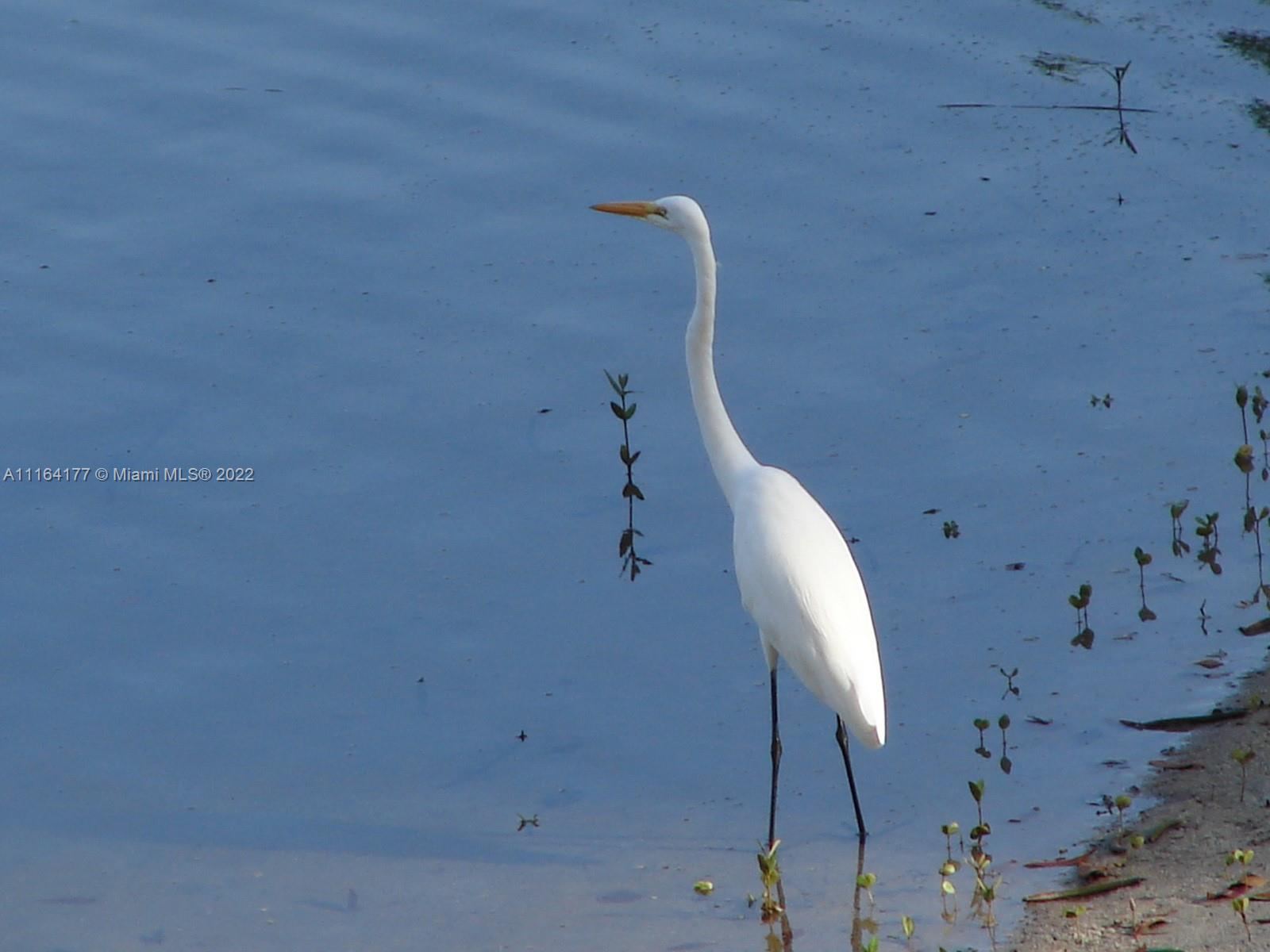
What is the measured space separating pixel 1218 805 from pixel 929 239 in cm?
321

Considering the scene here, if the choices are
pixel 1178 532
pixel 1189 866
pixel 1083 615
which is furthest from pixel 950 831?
pixel 1178 532

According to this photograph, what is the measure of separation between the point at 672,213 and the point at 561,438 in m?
1.33

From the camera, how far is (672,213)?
15.1 feet

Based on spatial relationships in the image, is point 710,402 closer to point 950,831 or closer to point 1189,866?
point 950,831

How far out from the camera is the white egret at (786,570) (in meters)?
4.07

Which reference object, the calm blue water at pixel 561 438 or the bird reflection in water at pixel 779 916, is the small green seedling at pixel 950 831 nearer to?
the calm blue water at pixel 561 438

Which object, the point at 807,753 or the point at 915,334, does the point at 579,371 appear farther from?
the point at 807,753

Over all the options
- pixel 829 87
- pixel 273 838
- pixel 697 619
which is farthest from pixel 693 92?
pixel 273 838

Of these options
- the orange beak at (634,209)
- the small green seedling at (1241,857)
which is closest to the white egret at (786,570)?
the orange beak at (634,209)

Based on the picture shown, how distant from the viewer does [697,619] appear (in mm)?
5055

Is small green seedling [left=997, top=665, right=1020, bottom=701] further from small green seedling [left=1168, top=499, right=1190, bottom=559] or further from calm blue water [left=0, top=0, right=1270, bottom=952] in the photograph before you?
small green seedling [left=1168, top=499, right=1190, bottom=559]

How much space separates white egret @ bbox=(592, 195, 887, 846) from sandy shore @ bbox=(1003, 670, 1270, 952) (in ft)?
1.95

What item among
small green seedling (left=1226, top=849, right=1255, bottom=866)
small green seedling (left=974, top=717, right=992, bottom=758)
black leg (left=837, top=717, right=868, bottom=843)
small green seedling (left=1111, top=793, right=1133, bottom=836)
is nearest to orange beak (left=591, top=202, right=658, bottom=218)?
black leg (left=837, top=717, right=868, bottom=843)

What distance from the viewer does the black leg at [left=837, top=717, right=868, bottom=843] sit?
4184mm
